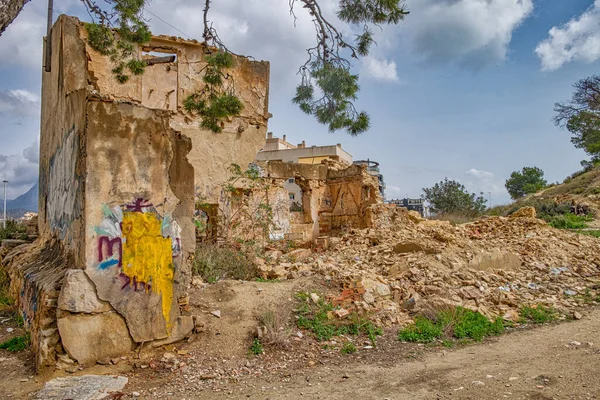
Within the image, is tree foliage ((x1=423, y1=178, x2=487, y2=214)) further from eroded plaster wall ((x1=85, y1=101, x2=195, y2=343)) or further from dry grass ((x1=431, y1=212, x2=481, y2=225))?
eroded plaster wall ((x1=85, y1=101, x2=195, y2=343))

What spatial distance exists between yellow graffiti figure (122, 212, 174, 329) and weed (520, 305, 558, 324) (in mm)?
4798

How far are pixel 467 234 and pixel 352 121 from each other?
7341mm

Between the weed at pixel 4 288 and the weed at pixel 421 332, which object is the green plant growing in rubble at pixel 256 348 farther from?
the weed at pixel 4 288

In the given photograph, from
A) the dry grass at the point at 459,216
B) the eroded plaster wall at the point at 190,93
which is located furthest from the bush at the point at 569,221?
the eroded plaster wall at the point at 190,93

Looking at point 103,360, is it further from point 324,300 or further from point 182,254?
point 324,300

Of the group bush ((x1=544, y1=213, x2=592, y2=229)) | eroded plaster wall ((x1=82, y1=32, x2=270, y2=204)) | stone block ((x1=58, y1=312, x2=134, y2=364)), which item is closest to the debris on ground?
stone block ((x1=58, y1=312, x2=134, y2=364))

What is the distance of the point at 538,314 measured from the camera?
607cm

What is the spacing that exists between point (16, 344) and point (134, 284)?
1718 mm

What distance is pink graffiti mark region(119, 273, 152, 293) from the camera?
4340 mm

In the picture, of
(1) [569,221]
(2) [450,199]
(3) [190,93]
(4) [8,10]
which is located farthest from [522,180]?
(4) [8,10]

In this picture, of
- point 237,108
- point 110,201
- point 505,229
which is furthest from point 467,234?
point 110,201

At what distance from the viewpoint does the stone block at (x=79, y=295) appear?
411 centimetres

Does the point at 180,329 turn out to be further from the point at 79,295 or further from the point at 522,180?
the point at 522,180

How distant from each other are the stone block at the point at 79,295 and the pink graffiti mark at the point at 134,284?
0.85ft
